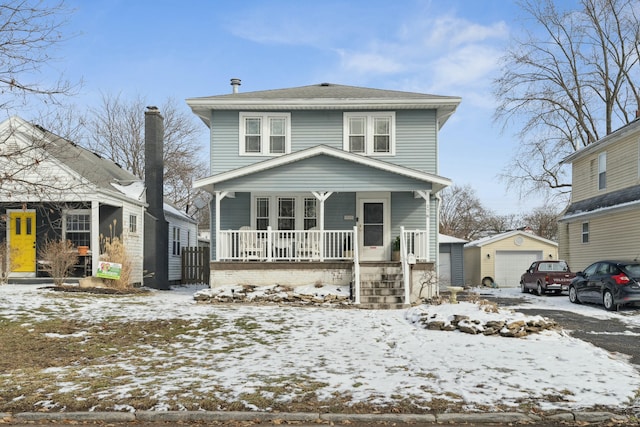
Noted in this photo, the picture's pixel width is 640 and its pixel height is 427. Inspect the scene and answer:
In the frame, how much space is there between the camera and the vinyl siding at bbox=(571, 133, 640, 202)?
64.3 ft

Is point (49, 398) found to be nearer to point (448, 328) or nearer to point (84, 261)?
point (448, 328)

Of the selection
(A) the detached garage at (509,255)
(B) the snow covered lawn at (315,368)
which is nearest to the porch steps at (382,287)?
(B) the snow covered lawn at (315,368)

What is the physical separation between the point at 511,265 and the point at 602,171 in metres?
9.61

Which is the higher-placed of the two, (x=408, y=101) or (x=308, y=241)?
(x=408, y=101)

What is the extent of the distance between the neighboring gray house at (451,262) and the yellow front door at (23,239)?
61.9 feet

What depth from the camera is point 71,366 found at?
25.9 feet

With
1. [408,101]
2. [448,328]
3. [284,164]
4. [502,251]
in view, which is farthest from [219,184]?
[502,251]

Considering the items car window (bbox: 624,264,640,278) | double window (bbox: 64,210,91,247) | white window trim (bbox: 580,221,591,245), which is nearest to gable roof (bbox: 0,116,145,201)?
double window (bbox: 64,210,91,247)

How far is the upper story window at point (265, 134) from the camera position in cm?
1872

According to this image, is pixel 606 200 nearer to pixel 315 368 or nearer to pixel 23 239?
pixel 315 368

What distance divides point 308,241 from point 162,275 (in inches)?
306

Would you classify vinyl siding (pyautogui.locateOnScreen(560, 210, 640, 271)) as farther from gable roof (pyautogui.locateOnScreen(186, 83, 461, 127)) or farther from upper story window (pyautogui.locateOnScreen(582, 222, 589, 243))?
gable roof (pyautogui.locateOnScreen(186, 83, 461, 127))

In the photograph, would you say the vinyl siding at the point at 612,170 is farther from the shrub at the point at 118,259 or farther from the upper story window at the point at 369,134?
the shrub at the point at 118,259

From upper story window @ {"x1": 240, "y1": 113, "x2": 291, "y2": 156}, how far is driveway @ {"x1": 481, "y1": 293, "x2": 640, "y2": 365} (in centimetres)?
916
